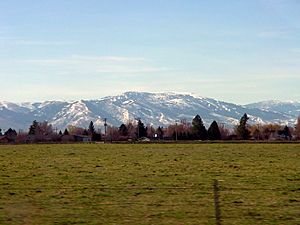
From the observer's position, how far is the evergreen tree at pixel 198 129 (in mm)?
156725

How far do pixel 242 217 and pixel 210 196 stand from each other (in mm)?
4838

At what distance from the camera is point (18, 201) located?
69.7 feet

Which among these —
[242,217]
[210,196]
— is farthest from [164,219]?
[210,196]

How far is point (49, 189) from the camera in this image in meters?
26.1

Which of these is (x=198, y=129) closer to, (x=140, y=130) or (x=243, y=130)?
(x=243, y=130)

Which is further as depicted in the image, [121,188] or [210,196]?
[121,188]

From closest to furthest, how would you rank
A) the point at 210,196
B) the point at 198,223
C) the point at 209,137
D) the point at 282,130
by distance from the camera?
the point at 198,223, the point at 210,196, the point at 209,137, the point at 282,130

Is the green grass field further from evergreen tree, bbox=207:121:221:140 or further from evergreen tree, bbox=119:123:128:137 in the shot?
evergreen tree, bbox=119:123:128:137

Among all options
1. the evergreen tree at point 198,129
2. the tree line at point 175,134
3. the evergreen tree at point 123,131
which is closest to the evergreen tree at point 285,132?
the tree line at point 175,134

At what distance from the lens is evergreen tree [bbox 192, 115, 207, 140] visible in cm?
15673

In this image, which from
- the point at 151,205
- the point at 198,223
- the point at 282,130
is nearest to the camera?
the point at 198,223

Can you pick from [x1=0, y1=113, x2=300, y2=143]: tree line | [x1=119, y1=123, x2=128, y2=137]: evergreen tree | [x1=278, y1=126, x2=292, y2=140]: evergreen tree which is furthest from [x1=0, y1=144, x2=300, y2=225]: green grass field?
[x1=278, y1=126, x2=292, y2=140]: evergreen tree

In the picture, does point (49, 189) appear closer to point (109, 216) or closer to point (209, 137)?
point (109, 216)

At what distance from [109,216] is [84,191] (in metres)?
6.91
